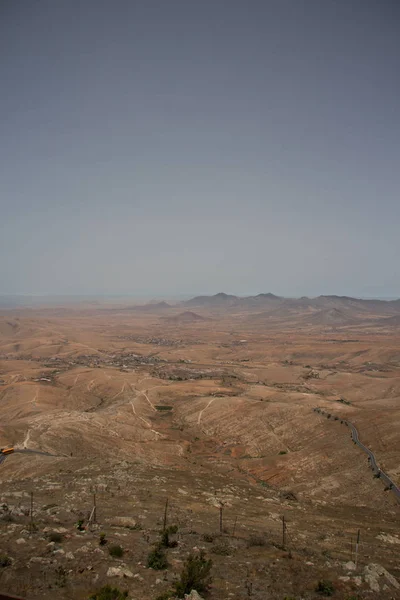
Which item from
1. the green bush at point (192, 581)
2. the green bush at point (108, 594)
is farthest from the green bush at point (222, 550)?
the green bush at point (108, 594)

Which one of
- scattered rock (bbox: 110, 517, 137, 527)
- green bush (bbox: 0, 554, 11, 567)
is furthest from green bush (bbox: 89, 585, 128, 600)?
scattered rock (bbox: 110, 517, 137, 527)

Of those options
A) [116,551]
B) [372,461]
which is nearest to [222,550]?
[116,551]

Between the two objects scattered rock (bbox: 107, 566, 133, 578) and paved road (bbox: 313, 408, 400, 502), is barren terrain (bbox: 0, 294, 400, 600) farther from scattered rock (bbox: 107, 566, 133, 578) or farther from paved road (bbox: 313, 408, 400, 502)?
paved road (bbox: 313, 408, 400, 502)

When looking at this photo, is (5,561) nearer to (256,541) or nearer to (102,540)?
(102,540)

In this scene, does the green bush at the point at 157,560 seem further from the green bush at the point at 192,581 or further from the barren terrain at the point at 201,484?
the green bush at the point at 192,581

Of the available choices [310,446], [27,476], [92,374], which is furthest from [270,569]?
[92,374]

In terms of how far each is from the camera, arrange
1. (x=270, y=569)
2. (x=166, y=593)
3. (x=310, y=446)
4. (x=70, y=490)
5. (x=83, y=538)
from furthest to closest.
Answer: (x=310, y=446) → (x=70, y=490) → (x=83, y=538) → (x=270, y=569) → (x=166, y=593)

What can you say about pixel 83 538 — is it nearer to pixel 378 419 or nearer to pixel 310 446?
pixel 310 446
